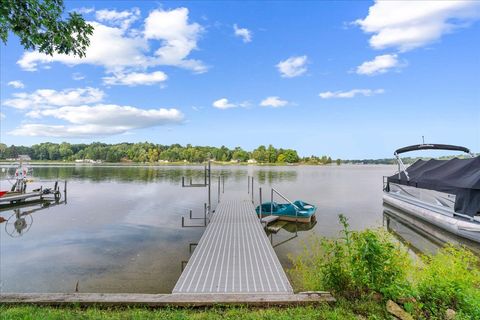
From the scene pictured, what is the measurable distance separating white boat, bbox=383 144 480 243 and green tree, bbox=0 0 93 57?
1197 cm

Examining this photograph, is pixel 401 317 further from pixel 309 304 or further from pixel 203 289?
pixel 203 289

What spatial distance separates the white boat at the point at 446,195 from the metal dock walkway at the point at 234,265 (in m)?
7.46

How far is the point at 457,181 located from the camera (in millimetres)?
10477

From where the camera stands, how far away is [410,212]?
14.1 metres

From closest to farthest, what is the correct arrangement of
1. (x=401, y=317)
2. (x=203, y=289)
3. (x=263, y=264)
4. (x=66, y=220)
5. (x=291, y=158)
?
(x=401, y=317) → (x=203, y=289) → (x=263, y=264) → (x=66, y=220) → (x=291, y=158)

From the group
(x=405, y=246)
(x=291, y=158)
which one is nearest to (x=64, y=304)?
(x=405, y=246)

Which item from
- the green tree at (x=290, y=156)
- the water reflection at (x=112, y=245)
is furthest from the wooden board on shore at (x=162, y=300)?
the green tree at (x=290, y=156)

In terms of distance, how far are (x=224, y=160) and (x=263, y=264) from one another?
4764 inches

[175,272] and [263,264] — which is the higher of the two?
[263,264]

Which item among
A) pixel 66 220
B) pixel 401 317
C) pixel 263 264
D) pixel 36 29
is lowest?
pixel 66 220

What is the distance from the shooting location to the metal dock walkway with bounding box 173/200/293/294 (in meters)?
4.38

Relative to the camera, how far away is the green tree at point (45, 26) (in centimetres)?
367

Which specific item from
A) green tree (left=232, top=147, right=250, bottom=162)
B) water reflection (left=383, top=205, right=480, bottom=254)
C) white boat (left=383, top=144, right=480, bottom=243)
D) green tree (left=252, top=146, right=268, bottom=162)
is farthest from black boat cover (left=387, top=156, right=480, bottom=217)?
green tree (left=232, top=147, right=250, bottom=162)

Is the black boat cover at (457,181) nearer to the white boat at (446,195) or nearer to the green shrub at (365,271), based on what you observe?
the white boat at (446,195)
